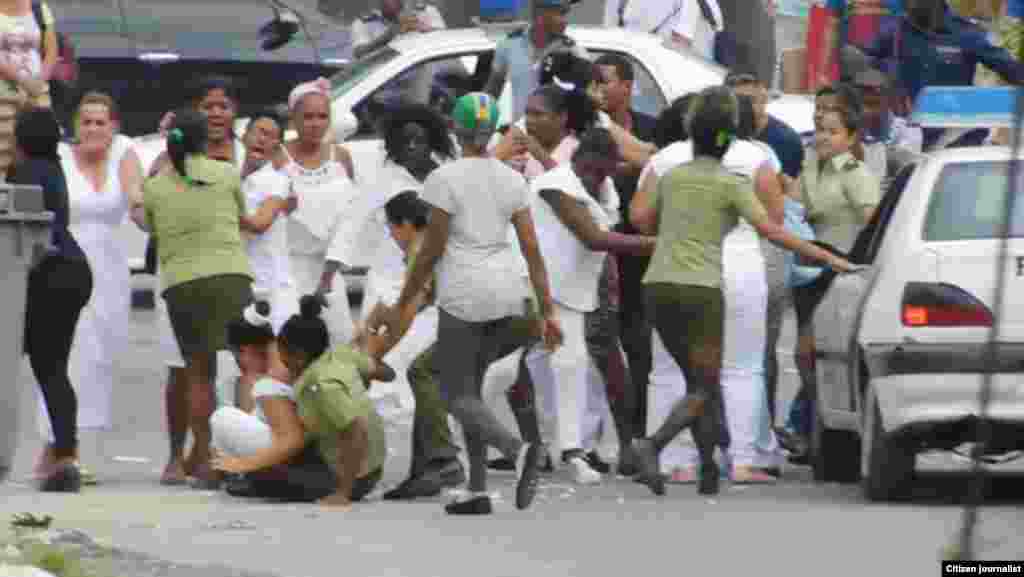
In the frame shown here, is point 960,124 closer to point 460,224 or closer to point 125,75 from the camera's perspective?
point 460,224

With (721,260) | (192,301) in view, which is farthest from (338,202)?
(721,260)

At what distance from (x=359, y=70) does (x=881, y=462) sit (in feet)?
24.6

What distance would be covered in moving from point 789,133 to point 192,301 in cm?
359

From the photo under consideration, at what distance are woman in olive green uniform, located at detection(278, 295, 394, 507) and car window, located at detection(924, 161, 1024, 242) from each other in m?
2.36

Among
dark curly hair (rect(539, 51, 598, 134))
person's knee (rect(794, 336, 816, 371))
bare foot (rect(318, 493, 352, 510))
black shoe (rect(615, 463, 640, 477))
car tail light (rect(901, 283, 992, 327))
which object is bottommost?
black shoe (rect(615, 463, 640, 477))

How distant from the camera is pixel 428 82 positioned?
18.9 metres

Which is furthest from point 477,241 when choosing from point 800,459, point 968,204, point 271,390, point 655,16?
point 655,16

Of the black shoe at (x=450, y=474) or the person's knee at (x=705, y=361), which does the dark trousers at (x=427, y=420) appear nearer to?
the black shoe at (x=450, y=474)

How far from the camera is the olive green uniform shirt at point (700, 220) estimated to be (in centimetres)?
1270

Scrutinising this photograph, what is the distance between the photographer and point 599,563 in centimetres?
1079

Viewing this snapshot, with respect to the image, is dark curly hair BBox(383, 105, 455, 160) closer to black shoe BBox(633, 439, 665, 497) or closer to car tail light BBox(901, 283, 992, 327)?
black shoe BBox(633, 439, 665, 497)

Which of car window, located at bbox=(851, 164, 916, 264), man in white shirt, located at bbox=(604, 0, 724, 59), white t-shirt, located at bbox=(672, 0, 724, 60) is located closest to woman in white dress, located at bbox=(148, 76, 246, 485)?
car window, located at bbox=(851, 164, 916, 264)

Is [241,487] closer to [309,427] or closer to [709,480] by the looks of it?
[309,427]

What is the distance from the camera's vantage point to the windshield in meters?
19.0
